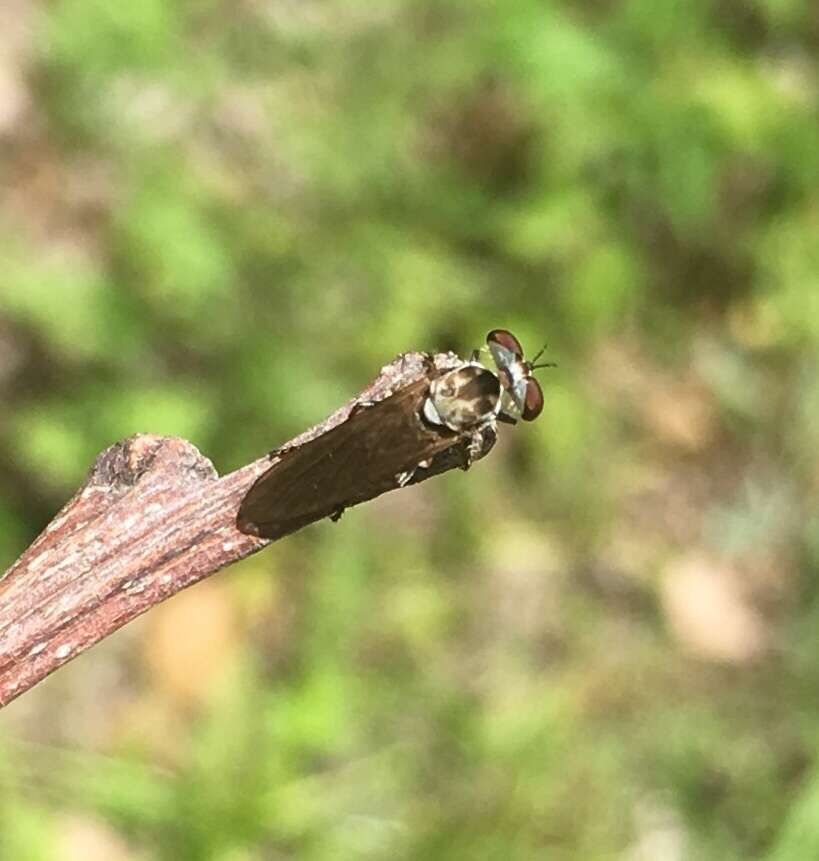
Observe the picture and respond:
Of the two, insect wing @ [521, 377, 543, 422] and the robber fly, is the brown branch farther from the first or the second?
insect wing @ [521, 377, 543, 422]

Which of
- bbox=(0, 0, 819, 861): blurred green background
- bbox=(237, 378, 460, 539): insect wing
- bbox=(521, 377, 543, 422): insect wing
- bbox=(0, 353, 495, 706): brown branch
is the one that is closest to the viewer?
bbox=(0, 353, 495, 706): brown branch

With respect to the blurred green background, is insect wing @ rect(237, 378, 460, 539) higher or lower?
lower

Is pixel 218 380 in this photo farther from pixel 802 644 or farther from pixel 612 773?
pixel 802 644

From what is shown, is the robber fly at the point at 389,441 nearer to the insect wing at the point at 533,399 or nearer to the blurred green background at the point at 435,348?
the insect wing at the point at 533,399

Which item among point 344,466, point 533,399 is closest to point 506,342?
point 533,399

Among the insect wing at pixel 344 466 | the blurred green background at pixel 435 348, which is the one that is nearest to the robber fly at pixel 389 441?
the insect wing at pixel 344 466

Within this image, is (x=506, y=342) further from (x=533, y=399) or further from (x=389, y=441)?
(x=389, y=441)

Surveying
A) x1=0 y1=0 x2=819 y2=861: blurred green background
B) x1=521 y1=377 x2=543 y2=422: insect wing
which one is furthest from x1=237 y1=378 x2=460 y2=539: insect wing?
x1=0 y1=0 x2=819 y2=861: blurred green background

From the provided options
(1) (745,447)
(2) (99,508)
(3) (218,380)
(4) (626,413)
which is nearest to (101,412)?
(3) (218,380)
